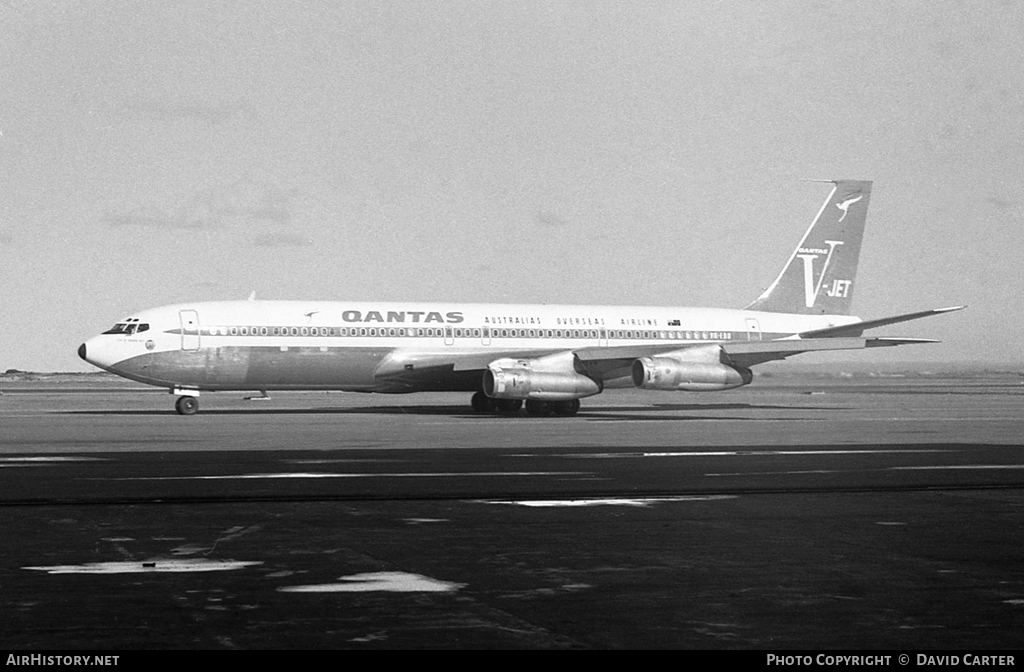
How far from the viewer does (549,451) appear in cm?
2484

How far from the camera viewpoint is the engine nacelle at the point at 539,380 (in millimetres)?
40969

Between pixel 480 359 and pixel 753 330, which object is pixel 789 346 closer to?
pixel 753 330

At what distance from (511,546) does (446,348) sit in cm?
3179

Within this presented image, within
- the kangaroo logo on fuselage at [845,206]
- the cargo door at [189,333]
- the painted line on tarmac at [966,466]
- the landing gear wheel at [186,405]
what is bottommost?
the landing gear wheel at [186,405]

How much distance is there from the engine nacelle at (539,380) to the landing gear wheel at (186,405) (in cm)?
913

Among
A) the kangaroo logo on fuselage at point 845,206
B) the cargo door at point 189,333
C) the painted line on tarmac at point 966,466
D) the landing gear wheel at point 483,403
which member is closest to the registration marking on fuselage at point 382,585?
the painted line on tarmac at point 966,466

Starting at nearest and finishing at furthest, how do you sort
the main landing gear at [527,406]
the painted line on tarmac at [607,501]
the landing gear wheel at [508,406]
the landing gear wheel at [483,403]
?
the painted line on tarmac at [607,501] → the main landing gear at [527,406] → the landing gear wheel at [508,406] → the landing gear wheel at [483,403]

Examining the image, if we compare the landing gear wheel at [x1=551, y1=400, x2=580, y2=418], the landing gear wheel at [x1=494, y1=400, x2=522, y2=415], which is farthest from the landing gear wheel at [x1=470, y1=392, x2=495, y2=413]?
the landing gear wheel at [x1=551, y1=400, x2=580, y2=418]

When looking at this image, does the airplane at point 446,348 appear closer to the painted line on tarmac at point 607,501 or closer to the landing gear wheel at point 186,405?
the landing gear wheel at point 186,405

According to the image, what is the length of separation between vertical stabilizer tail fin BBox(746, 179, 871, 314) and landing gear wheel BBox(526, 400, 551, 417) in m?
11.5

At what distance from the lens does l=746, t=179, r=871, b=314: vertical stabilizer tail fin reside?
51.6 metres

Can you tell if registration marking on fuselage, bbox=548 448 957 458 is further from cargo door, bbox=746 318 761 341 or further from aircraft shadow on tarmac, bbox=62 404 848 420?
cargo door, bbox=746 318 761 341

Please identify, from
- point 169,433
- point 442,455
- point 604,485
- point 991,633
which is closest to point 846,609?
point 991,633

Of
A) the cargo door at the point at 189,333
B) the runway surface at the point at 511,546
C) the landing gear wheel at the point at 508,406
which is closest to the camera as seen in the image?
the runway surface at the point at 511,546
